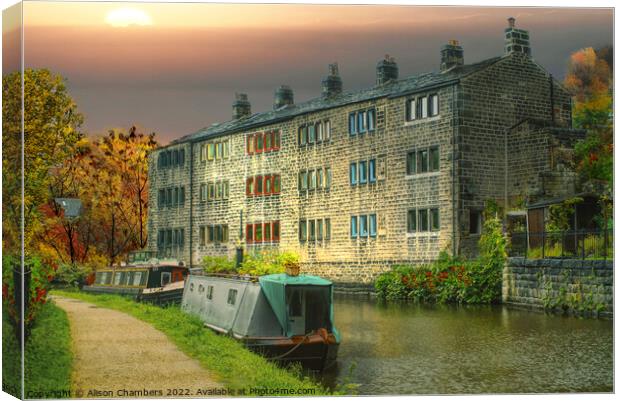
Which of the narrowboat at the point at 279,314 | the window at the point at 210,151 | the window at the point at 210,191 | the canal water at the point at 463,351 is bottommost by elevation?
the canal water at the point at 463,351

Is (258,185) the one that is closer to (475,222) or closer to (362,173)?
(362,173)

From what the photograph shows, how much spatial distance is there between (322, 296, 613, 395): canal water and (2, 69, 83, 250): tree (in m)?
5.45

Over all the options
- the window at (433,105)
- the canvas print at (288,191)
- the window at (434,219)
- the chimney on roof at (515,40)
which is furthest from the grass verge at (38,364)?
the window at (433,105)

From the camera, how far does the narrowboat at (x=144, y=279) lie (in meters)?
17.7

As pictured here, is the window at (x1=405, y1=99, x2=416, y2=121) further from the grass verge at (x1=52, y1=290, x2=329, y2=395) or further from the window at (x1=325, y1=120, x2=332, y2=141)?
the grass verge at (x1=52, y1=290, x2=329, y2=395)

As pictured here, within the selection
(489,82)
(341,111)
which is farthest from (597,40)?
(341,111)

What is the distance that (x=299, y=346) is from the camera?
1783 centimetres

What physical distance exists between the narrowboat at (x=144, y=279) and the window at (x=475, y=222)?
5.33m

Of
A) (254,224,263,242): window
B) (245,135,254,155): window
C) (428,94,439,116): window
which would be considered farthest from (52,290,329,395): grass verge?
(428,94,439,116): window

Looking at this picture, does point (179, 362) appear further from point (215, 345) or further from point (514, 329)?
point (514, 329)

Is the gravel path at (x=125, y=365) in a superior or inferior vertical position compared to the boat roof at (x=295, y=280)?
inferior

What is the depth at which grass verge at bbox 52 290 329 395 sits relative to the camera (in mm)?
15453

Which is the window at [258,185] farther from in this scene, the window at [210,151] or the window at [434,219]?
the window at [434,219]

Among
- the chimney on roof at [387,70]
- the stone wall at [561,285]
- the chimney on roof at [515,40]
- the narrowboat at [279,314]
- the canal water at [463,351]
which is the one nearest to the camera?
the canal water at [463,351]
